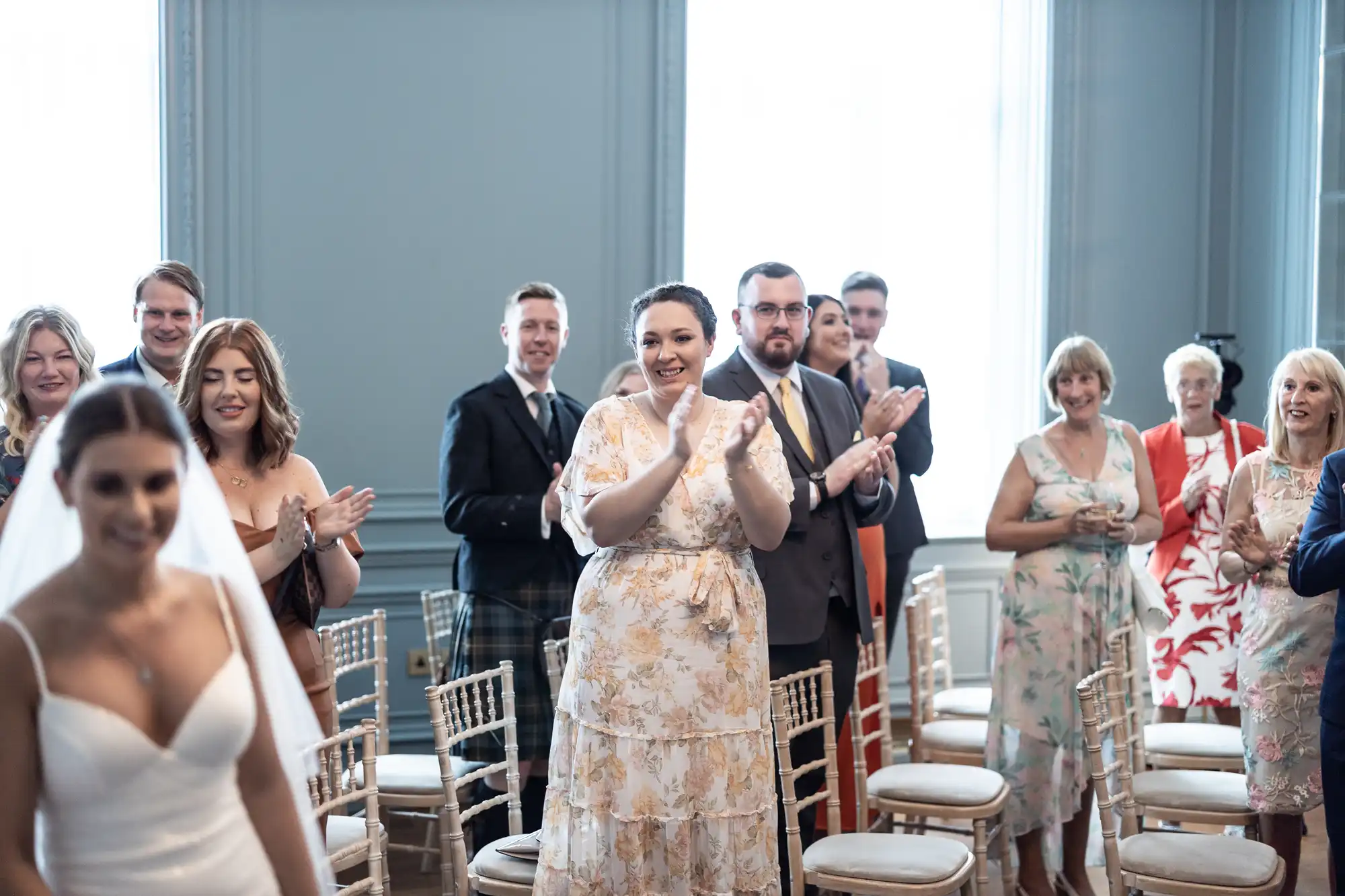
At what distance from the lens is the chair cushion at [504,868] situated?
2.71 metres

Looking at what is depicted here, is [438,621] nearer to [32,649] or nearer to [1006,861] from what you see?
[1006,861]

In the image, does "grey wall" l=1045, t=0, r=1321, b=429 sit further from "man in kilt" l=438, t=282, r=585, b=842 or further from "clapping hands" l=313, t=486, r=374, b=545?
"clapping hands" l=313, t=486, r=374, b=545

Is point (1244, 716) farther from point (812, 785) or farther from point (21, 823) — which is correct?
point (21, 823)

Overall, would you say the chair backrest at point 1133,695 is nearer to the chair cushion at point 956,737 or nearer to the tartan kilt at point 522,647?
the chair cushion at point 956,737

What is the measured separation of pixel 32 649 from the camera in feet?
4.57

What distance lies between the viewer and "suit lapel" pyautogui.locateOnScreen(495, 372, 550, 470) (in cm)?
379

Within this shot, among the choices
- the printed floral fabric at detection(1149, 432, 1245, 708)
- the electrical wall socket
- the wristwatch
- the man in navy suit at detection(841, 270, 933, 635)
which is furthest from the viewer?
the electrical wall socket

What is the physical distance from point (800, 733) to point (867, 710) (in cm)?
53

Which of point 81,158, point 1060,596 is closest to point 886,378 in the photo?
point 1060,596

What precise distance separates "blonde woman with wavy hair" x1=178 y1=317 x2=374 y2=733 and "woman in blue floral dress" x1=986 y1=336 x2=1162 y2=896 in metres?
1.84

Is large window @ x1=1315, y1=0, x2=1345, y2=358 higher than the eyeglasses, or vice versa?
large window @ x1=1315, y1=0, x2=1345, y2=358

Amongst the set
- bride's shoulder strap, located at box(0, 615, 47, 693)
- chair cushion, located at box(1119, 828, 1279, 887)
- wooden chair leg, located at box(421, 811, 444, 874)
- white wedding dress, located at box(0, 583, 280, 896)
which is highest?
bride's shoulder strap, located at box(0, 615, 47, 693)

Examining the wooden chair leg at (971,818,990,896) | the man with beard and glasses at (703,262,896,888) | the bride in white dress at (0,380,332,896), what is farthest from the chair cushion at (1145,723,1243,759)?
the bride in white dress at (0,380,332,896)

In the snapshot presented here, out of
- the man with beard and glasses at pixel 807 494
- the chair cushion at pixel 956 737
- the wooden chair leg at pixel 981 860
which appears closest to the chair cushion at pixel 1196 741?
the chair cushion at pixel 956 737
